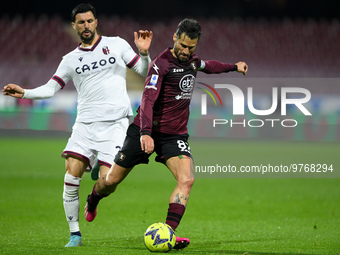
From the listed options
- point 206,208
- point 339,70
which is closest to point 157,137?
point 206,208

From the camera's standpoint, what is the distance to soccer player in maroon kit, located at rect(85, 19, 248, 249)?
533cm

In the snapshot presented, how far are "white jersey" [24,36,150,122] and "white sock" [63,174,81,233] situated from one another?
689 mm

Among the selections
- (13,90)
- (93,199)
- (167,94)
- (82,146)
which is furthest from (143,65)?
(93,199)

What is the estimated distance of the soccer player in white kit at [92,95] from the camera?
20.4 feet

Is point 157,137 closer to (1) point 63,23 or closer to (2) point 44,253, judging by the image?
(2) point 44,253

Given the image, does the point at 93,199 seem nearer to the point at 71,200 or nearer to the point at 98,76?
the point at 71,200

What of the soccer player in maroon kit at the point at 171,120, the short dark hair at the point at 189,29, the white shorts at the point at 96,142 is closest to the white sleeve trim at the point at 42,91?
the white shorts at the point at 96,142

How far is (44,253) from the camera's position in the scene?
17.8 ft

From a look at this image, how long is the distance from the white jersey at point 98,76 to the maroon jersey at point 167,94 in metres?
0.74

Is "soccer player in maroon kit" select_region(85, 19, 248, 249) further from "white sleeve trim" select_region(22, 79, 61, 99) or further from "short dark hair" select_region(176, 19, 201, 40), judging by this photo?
"white sleeve trim" select_region(22, 79, 61, 99)

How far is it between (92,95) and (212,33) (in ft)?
83.1

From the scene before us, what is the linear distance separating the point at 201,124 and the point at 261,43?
868cm

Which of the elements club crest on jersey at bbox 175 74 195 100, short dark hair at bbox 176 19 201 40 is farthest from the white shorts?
short dark hair at bbox 176 19 201 40

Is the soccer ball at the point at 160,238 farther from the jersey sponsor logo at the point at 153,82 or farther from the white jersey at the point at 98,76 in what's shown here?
the white jersey at the point at 98,76
